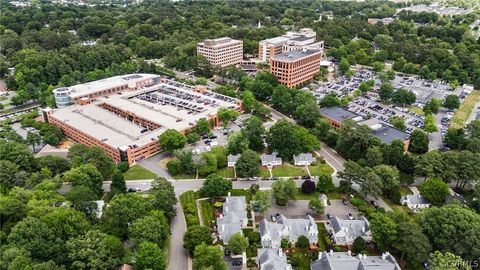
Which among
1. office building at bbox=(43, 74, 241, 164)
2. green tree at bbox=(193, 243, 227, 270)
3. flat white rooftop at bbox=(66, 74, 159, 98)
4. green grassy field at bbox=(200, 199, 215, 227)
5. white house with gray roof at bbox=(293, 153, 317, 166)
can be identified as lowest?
green grassy field at bbox=(200, 199, 215, 227)

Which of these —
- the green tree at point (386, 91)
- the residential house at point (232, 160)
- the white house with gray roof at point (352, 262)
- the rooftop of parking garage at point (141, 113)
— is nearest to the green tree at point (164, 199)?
the residential house at point (232, 160)

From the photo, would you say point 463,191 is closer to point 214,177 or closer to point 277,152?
point 277,152

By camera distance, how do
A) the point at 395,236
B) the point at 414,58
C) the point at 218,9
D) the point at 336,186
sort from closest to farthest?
the point at 395,236 < the point at 336,186 < the point at 414,58 < the point at 218,9

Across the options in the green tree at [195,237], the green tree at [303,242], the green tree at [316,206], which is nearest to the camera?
the green tree at [195,237]

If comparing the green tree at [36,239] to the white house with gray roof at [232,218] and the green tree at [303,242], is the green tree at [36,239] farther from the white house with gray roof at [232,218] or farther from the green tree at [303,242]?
the green tree at [303,242]

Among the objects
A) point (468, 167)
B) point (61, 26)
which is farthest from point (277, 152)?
point (61, 26)

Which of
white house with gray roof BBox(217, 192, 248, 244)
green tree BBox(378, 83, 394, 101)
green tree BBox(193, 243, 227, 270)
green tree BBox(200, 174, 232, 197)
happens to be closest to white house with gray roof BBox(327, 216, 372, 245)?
white house with gray roof BBox(217, 192, 248, 244)

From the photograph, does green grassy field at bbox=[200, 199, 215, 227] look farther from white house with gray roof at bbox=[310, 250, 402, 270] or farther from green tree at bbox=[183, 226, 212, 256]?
white house with gray roof at bbox=[310, 250, 402, 270]
